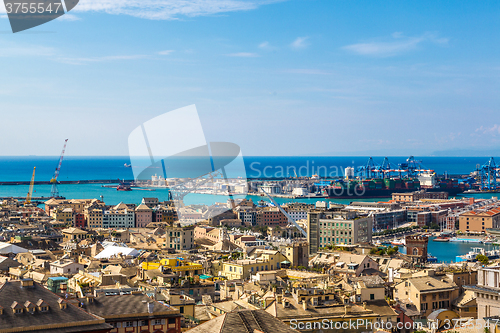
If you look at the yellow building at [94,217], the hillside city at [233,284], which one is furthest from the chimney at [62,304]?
the yellow building at [94,217]

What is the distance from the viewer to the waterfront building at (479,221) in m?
32.0

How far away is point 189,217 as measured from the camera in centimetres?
2670

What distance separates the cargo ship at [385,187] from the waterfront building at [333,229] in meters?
38.4

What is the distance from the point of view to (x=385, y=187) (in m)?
60.2

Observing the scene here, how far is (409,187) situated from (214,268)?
52.0 m

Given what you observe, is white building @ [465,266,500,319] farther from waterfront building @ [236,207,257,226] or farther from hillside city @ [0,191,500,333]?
waterfront building @ [236,207,257,226]

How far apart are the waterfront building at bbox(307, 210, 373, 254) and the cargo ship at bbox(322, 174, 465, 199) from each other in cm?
3839

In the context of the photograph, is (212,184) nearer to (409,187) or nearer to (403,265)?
(409,187)

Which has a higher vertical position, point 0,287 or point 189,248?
point 0,287

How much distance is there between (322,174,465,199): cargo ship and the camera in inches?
2311

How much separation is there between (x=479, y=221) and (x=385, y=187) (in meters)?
27.9

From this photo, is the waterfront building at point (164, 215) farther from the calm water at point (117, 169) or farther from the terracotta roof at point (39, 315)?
the terracotta roof at point (39, 315)

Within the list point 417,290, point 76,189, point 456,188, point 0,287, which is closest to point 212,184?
point 76,189

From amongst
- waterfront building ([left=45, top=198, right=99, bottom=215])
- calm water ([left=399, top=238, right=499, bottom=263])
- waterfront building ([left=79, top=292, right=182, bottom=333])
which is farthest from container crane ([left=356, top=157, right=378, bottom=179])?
waterfront building ([left=79, top=292, right=182, bottom=333])
